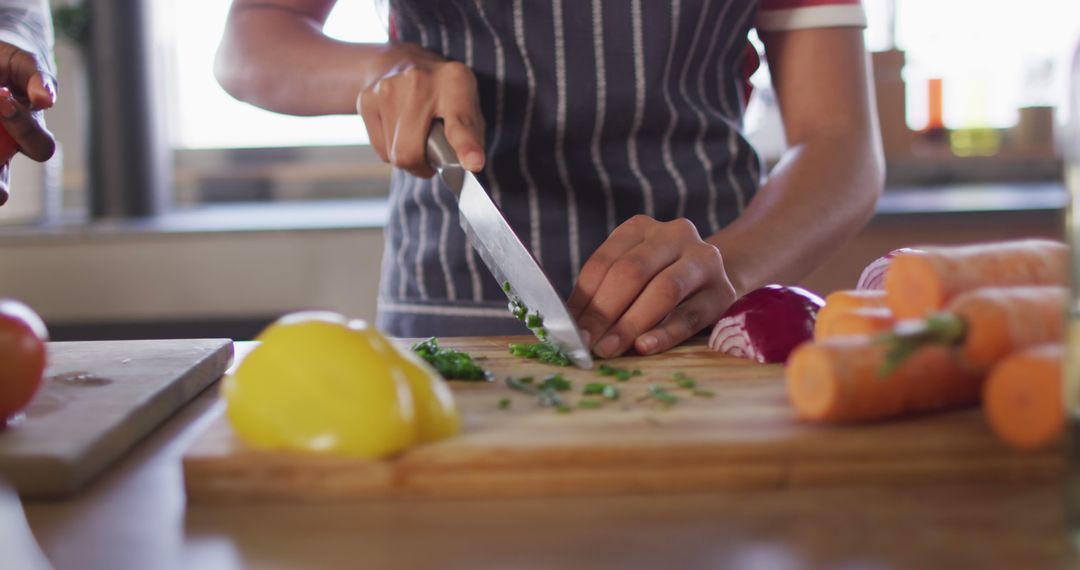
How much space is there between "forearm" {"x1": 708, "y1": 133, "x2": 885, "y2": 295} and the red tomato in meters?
0.72

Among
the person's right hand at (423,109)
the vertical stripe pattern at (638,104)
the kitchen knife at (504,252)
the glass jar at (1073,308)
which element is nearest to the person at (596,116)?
the vertical stripe pattern at (638,104)

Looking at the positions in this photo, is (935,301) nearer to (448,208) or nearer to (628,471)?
(628,471)

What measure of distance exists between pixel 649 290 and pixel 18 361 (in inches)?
21.8

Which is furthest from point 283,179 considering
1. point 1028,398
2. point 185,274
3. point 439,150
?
point 1028,398

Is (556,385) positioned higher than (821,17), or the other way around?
(821,17)

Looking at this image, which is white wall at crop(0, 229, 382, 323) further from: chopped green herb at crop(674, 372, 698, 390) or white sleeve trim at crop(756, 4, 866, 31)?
chopped green herb at crop(674, 372, 698, 390)

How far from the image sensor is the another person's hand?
3.37 ft

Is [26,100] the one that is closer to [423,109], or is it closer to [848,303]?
[423,109]

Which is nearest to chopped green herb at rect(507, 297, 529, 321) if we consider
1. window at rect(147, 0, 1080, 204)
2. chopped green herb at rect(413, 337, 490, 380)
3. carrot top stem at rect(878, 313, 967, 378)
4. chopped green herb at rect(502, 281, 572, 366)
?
chopped green herb at rect(502, 281, 572, 366)

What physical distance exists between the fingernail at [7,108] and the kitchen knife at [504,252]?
40 cm

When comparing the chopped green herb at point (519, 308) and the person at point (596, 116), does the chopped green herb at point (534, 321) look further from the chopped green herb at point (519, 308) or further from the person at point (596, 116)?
the person at point (596, 116)

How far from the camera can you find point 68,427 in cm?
75

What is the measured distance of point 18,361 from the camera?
0.77 metres

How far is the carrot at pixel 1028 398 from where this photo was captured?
24.2 inches
